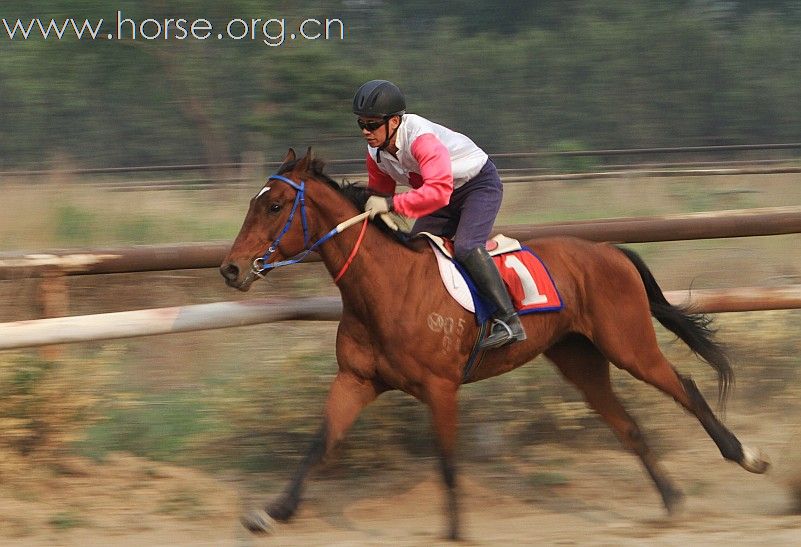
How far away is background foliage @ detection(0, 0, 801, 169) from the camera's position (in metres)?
17.0

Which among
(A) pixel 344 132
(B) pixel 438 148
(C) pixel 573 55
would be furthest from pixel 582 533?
(C) pixel 573 55

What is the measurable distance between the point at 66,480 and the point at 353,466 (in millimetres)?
1523

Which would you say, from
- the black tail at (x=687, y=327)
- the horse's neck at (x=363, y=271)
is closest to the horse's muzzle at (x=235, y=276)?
the horse's neck at (x=363, y=271)

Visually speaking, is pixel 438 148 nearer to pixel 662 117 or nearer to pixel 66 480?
pixel 66 480

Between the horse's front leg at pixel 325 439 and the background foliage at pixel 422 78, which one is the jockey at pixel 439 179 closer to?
the horse's front leg at pixel 325 439

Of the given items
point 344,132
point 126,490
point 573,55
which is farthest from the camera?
point 573,55

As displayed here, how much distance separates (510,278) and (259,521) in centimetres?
163

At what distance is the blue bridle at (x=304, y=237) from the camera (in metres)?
4.67

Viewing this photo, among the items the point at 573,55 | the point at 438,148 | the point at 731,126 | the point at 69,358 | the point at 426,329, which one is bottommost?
the point at 731,126

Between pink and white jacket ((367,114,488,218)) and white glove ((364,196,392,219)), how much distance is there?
67 millimetres

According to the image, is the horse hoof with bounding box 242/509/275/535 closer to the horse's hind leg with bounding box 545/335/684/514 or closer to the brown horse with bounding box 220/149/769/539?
the brown horse with bounding box 220/149/769/539

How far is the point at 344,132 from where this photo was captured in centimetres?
1777

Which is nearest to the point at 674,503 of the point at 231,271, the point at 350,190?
the point at 350,190

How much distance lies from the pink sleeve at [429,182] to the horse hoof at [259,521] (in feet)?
4.93
